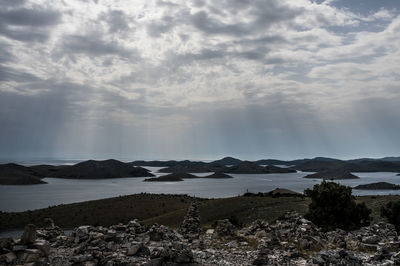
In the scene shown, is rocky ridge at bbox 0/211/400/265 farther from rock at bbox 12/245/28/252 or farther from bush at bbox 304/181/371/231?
bush at bbox 304/181/371/231

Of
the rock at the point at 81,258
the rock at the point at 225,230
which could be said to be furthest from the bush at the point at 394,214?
the rock at the point at 81,258

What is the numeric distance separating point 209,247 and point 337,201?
74.7ft

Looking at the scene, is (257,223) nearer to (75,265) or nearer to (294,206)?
(75,265)

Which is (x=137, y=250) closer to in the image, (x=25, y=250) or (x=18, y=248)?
(x=25, y=250)

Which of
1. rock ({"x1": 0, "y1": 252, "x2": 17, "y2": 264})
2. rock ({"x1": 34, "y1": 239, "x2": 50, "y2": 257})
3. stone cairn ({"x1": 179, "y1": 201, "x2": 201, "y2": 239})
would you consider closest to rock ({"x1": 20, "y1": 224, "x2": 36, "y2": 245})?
rock ({"x1": 34, "y1": 239, "x2": 50, "y2": 257})

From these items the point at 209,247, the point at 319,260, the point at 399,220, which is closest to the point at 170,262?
the point at 209,247

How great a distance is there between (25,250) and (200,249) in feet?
35.3

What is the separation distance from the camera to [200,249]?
66.7 feet

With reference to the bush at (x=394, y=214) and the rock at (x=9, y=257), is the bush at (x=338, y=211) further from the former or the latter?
the rock at (x=9, y=257)

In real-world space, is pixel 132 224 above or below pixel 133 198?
above

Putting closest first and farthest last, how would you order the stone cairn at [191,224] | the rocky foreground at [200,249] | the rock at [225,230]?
1. the rocky foreground at [200,249]
2. the rock at [225,230]
3. the stone cairn at [191,224]

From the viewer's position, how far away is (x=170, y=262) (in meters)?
15.4

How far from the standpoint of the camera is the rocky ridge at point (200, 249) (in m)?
15.0

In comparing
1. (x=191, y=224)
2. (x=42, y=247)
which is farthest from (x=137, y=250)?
(x=191, y=224)
